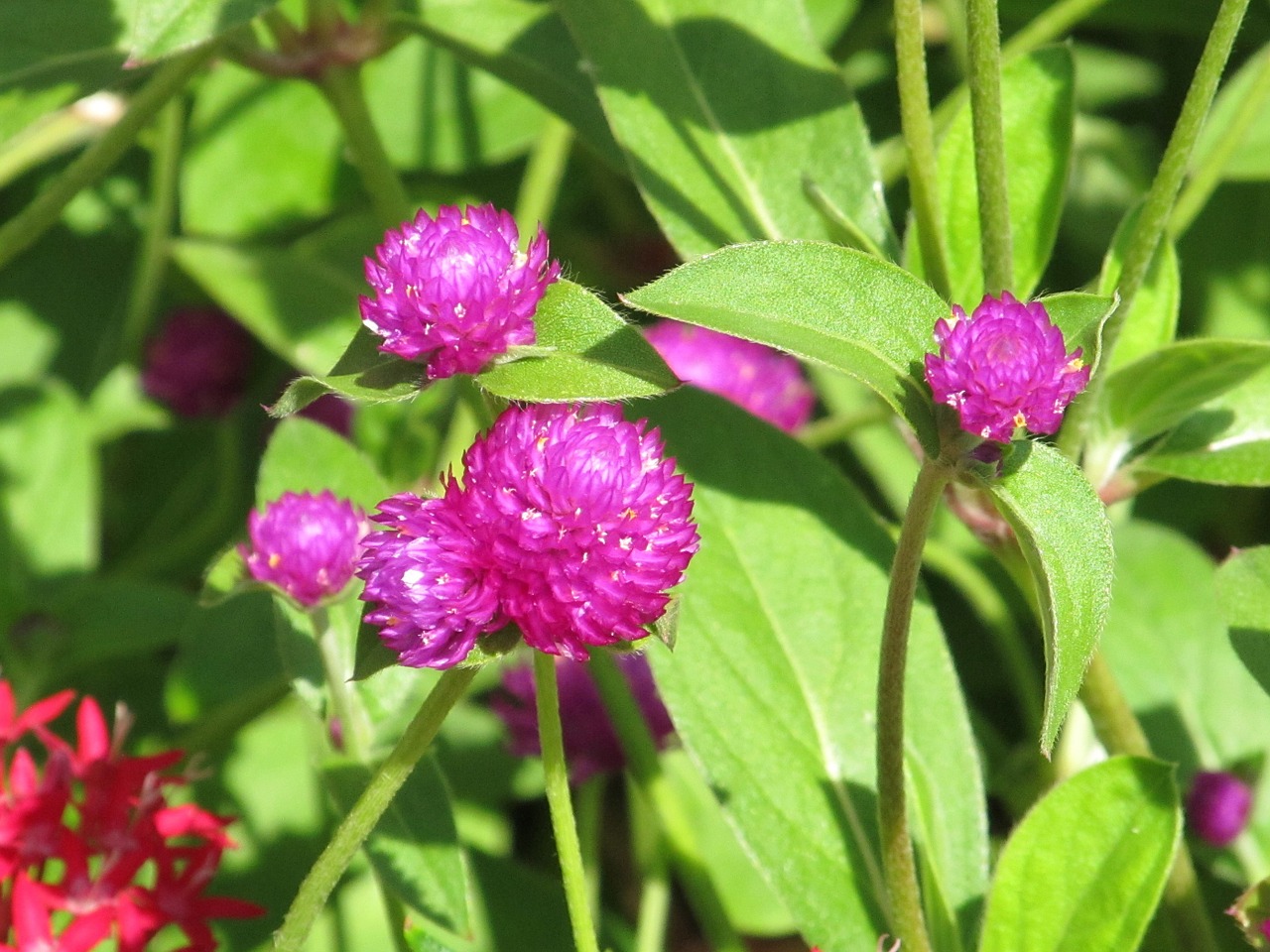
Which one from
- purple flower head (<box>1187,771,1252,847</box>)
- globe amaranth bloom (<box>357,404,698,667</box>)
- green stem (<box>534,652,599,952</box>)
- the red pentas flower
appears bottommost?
purple flower head (<box>1187,771,1252,847</box>)

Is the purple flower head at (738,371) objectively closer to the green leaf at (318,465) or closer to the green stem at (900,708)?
the green leaf at (318,465)

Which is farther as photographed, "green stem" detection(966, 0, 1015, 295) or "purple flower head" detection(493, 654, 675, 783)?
"purple flower head" detection(493, 654, 675, 783)

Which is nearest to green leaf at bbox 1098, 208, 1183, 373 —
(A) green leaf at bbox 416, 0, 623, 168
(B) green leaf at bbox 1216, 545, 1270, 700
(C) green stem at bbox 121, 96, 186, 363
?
(B) green leaf at bbox 1216, 545, 1270, 700

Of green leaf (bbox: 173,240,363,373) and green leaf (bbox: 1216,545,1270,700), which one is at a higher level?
green leaf (bbox: 173,240,363,373)

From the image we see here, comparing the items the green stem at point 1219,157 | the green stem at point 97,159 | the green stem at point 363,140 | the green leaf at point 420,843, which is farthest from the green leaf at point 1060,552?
the green stem at point 97,159

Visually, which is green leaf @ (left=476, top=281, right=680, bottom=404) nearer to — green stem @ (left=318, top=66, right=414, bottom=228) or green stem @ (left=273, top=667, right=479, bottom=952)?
green stem @ (left=273, top=667, right=479, bottom=952)

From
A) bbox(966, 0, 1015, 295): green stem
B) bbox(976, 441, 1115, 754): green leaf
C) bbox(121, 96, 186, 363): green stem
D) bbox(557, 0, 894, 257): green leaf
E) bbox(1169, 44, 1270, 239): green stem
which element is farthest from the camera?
bbox(121, 96, 186, 363): green stem

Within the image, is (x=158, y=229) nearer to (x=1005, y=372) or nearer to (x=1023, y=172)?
(x=1023, y=172)
